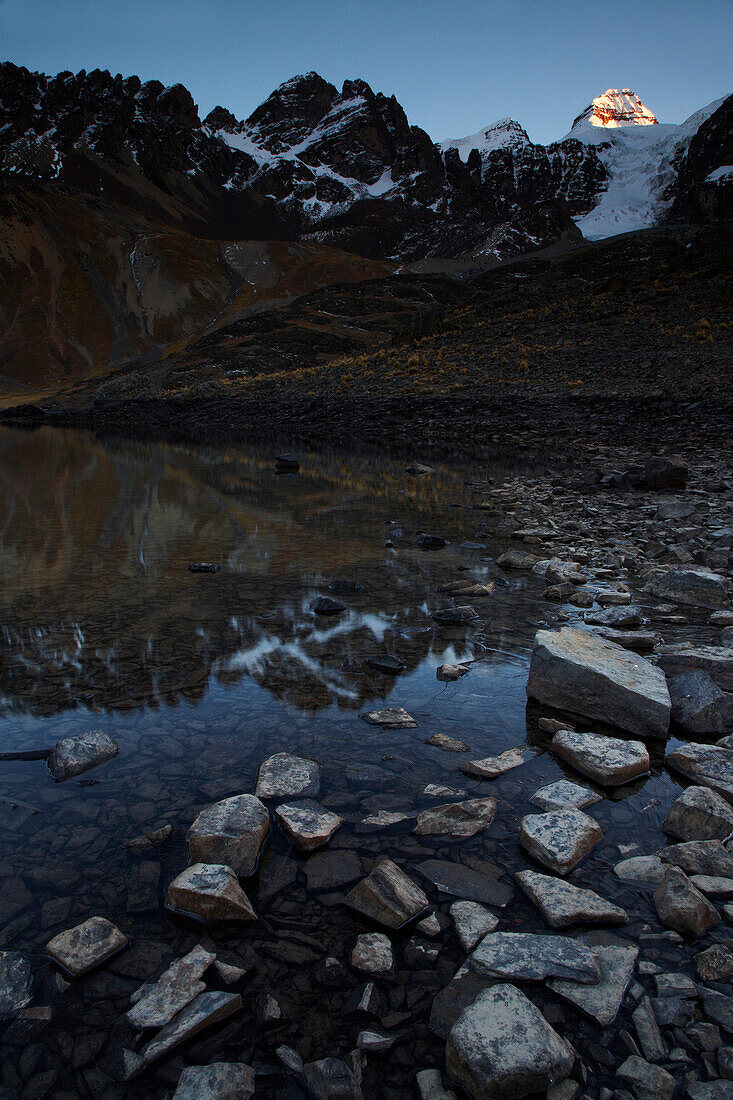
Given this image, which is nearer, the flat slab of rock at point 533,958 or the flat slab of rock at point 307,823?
the flat slab of rock at point 533,958

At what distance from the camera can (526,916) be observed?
255 cm

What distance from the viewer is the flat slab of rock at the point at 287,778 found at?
3.37 metres

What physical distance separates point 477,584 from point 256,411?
1365 inches

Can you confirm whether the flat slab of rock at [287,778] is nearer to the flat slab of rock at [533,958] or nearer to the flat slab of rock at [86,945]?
the flat slab of rock at [86,945]

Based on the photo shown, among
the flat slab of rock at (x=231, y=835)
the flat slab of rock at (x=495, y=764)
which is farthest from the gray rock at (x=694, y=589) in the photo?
the flat slab of rock at (x=231, y=835)

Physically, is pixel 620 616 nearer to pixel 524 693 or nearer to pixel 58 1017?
pixel 524 693

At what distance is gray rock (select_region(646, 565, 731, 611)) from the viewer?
606 cm

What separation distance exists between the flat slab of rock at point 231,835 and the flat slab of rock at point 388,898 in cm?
53

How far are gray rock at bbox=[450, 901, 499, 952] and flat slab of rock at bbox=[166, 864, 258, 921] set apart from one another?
882 millimetres

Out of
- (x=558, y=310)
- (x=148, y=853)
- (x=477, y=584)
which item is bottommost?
(x=477, y=584)

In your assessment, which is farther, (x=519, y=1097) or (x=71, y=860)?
(x=71, y=860)

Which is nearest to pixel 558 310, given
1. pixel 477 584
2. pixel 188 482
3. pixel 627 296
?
pixel 627 296

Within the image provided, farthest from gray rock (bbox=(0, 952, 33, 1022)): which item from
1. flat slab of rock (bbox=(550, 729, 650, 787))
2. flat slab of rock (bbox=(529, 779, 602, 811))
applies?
flat slab of rock (bbox=(550, 729, 650, 787))

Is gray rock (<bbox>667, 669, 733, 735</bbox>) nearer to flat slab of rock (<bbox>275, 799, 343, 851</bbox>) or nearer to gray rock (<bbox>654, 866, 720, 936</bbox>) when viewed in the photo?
gray rock (<bbox>654, 866, 720, 936</bbox>)
